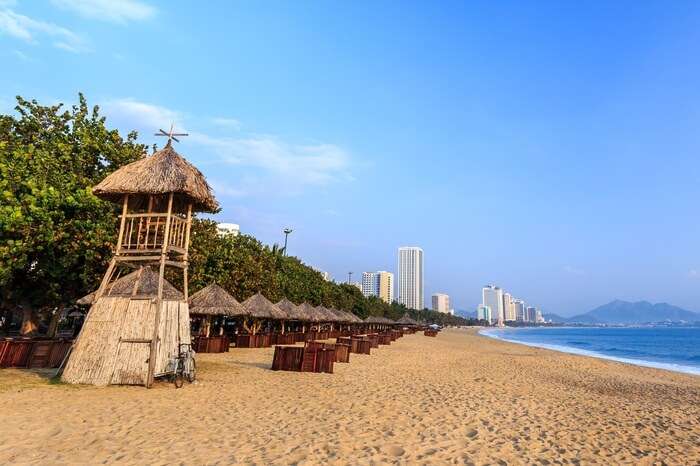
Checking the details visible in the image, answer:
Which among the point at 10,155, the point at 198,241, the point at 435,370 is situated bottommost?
the point at 435,370

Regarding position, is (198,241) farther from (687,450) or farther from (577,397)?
(687,450)

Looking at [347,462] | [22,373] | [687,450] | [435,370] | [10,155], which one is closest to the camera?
[347,462]

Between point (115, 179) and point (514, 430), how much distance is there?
37.3ft

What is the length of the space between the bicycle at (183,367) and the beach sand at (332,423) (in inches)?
10.9

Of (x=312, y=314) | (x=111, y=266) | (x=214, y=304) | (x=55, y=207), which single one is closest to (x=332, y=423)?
(x=111, y=266)

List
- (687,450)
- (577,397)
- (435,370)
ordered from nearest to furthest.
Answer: (687,450) < (577,397) < (435,370)

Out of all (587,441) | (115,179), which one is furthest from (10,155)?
(587,441)

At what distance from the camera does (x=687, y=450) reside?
7078 millimetres

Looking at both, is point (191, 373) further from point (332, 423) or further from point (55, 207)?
point (55, 207)

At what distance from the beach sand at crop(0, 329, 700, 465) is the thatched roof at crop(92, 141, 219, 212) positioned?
4.93m

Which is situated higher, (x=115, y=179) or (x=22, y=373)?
(x=115, y=179)

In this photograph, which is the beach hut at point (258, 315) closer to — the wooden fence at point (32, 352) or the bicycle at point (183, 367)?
the wooden fence at point (32, 352)

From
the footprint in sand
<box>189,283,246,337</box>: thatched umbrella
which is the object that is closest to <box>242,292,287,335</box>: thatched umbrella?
<box>189,283,246,337</box>: thatched umbrella

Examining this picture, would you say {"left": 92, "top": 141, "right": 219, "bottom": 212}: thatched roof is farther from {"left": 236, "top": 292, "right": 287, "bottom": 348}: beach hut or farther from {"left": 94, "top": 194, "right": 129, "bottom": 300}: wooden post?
{"left": 236, "top": 292, "right": 287, "bottom": 348}: beach hut
